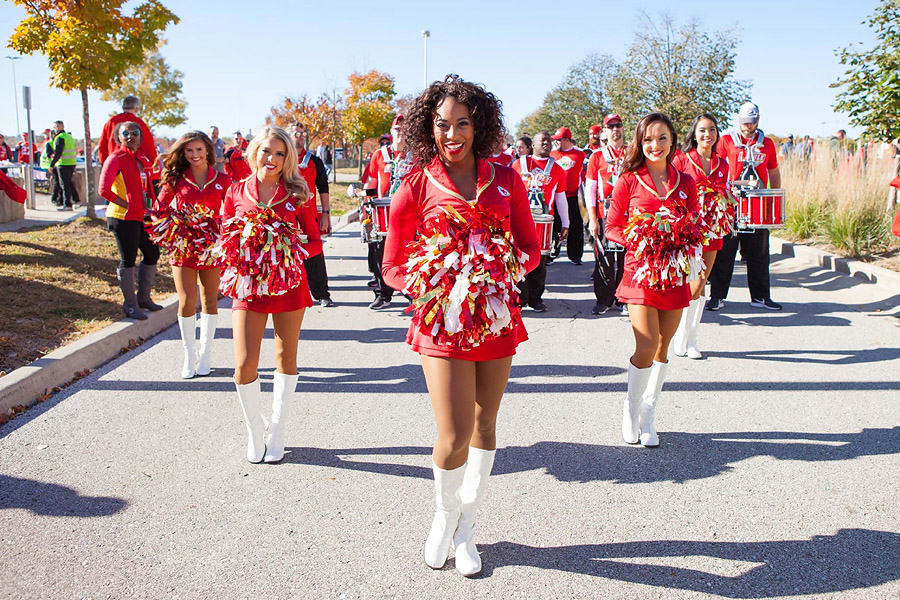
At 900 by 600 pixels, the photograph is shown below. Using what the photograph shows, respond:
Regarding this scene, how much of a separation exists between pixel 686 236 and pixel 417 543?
2.49 m

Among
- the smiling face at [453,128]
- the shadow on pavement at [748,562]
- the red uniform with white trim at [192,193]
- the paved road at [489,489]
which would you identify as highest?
the smiling face at [453,128]

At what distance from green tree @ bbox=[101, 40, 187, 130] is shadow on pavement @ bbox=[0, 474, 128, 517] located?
3678cm

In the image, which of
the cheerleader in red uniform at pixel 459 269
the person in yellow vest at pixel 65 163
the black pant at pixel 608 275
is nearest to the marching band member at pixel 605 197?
the black pant at pixel 608 275

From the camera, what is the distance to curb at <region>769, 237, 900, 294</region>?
32.2ft

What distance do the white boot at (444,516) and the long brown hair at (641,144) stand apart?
2.48 m

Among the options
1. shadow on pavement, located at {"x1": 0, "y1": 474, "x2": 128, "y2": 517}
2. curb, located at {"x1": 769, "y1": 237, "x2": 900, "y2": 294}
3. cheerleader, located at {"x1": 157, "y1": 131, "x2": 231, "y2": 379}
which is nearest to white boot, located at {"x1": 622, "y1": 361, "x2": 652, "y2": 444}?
shadow on pavement, located at {"x1": 0, "y1": 474, "x2": 128, "y2": 517}

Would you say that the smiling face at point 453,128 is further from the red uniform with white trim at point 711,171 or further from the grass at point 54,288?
the grass at point 54,288

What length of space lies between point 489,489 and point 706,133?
413 centimetres

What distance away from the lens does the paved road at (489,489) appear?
3.16 m

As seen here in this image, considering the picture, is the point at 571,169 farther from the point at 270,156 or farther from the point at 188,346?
the point at 270,156

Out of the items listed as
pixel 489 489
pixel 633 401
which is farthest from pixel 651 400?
pixel 489 489

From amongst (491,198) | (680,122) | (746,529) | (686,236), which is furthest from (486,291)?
(680,122)

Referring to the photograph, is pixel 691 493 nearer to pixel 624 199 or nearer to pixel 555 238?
pixel 624 199

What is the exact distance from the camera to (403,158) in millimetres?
8609
